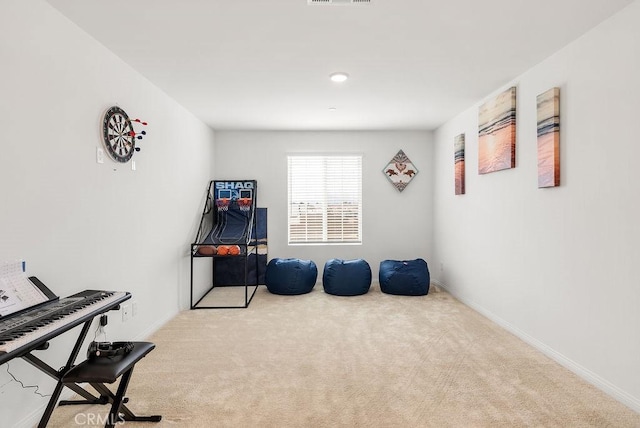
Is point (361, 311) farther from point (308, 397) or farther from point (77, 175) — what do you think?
point (77, 175)

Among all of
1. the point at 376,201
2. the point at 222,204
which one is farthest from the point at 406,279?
the point at 222,204

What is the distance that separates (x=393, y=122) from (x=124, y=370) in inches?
170

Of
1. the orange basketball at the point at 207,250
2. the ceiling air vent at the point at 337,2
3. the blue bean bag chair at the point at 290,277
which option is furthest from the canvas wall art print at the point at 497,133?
the orange basketball at the point at 207,250

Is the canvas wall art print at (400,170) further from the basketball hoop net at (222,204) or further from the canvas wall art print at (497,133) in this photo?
the basketball hoop net at (222,204)

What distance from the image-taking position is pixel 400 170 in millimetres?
5539

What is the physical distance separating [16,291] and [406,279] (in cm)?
401

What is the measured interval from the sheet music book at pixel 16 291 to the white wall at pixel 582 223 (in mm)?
3340

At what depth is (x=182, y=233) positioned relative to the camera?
4168 millimetres

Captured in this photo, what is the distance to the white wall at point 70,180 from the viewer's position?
1842 mm

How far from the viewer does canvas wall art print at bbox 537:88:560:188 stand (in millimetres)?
2693

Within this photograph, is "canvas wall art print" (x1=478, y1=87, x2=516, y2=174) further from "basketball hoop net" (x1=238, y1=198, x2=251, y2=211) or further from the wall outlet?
the wall outlet

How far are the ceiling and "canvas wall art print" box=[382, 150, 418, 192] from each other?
1.57 metres

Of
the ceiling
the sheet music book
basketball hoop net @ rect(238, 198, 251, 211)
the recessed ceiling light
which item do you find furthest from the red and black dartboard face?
basketball hoop net @ rect(238, 198, 251, 211)

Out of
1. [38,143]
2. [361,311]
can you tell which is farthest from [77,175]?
[361,311]
